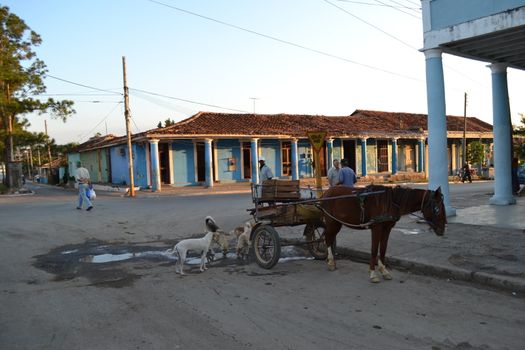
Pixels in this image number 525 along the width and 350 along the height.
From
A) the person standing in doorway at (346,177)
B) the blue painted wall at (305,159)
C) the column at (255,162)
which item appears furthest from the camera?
the blue painted wall at (305,159)

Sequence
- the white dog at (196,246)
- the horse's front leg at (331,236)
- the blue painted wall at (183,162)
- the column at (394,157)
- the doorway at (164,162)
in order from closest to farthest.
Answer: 1. the white dog at (196,246)
2. the horse's front leg at (331,236)
3. the doorway at (164,162)
4. the blue painted wall at (183,162)
5. the column at (394,157)

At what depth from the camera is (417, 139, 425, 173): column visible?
36.4m

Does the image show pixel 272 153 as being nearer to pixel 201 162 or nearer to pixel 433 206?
pixel 201 162

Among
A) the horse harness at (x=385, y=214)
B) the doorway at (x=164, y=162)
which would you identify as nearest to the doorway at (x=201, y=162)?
the doorway at (x=164, y=162)

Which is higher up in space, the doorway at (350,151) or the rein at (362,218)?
the doorway at (350,151)

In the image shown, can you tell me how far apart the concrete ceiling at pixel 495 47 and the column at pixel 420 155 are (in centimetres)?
2392

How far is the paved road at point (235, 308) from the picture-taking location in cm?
407

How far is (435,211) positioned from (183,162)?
2371cm

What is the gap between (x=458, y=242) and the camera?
319 inches

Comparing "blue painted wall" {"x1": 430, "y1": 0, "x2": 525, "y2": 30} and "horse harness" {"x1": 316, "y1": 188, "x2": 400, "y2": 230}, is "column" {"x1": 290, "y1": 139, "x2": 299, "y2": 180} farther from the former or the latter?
"horse harness" {"x1": 316, "y1": 188, "x2": 400, "y2": 230}

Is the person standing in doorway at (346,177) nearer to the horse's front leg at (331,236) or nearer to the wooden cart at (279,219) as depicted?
the wooden cart at (279,219)

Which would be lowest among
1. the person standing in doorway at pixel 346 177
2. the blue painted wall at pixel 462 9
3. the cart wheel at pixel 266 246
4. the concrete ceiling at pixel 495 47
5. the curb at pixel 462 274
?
the curb at pixel 462 274

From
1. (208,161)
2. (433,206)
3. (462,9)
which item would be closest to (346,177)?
(433,206)

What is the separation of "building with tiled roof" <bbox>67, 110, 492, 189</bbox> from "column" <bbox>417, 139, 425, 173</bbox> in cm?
8
